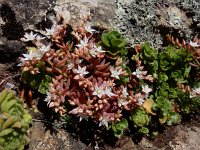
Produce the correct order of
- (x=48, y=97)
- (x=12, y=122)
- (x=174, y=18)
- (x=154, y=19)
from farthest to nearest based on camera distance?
(x=174, y=18), (x=154, y=19), (x=48, y=97), (x=12, y=122)

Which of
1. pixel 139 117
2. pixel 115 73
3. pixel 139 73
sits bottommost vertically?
pixel 139 117

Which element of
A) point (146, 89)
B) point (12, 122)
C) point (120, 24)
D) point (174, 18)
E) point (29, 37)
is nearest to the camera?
point (12, 122)

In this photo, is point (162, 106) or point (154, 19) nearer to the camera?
point (162, 106)

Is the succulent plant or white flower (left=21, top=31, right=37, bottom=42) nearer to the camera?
the succulent plant

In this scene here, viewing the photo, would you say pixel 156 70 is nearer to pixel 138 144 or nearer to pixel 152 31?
pixel 152 31

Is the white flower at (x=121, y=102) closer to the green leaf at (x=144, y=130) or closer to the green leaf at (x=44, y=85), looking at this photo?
the green leaf at (x=144, y=130)

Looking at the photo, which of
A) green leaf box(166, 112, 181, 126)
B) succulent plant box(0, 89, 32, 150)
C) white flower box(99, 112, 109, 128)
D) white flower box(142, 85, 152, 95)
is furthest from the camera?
green leaf box(166, 112, 181, 126)

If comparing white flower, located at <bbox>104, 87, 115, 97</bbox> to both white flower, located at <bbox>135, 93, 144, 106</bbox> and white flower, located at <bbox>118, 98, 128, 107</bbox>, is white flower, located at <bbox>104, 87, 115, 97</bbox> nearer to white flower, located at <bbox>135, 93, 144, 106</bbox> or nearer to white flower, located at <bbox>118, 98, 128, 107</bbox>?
white flower, located at <bbox>118, 98, 128, 107</bbox>

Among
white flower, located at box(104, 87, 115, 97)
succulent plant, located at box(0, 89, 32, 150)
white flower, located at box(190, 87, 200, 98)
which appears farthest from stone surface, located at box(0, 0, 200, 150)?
white flower, located at box(104, 87, 115, 97)

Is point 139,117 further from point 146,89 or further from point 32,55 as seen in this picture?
point 32,55

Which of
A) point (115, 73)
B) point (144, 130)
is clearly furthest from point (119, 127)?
point (115, 73)
